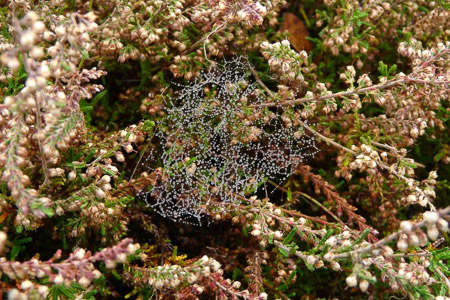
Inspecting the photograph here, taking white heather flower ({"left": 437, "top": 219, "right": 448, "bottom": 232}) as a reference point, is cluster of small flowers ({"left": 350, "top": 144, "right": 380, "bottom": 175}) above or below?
below

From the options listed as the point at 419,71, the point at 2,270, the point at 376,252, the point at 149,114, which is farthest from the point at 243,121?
the point at 2,270

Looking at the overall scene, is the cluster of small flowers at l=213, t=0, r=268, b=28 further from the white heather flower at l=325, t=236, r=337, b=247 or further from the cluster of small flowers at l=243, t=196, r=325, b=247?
the white heather flower at l=325, t=236, r=337, b=247

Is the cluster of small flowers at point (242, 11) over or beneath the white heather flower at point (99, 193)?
Answer: over

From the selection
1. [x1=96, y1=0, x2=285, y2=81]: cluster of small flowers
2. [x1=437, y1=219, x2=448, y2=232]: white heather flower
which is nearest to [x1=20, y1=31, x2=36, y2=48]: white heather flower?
[x1=96, y1=0, x2=285, y2=81]: cluster of small flowers

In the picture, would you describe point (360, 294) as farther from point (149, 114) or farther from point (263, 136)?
point (149, 114)

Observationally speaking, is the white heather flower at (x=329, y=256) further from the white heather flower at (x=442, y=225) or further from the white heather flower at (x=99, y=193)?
the white heather flower at (x=99, y=193)

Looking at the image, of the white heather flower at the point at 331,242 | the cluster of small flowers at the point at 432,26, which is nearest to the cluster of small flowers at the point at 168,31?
the cluster of small flowers at the point at 432,26

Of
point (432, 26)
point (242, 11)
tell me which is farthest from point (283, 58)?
point (432, 26)
